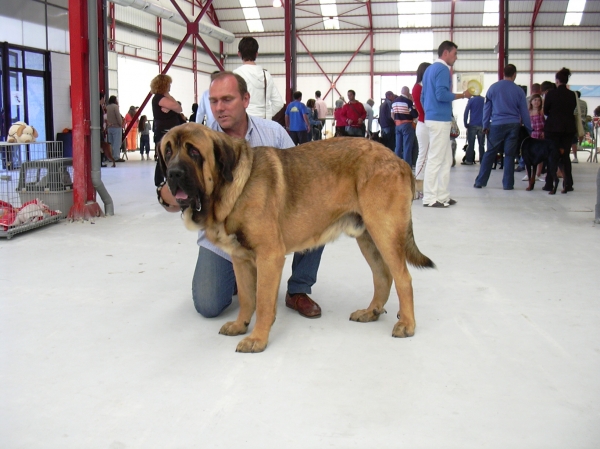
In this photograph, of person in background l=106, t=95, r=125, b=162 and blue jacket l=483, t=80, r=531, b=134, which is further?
person in background l=106, t=95, r=125, b=162

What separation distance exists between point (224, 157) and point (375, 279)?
133 cm

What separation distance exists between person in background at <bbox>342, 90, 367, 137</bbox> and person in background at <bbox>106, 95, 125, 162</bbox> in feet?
20.7

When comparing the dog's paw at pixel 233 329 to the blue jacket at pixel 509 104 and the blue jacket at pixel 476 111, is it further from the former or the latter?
the blue jacket at pixel 476 111

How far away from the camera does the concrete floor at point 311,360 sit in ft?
7.64

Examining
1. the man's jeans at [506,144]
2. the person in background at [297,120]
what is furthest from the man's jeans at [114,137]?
the man's jeans at [506,144]

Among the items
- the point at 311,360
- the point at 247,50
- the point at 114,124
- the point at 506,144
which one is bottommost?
the point at 311,360

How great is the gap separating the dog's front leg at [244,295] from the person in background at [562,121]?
7.58 m

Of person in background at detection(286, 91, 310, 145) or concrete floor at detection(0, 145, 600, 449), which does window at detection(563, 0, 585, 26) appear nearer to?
person in background at detection(286, 91, 310, 145)

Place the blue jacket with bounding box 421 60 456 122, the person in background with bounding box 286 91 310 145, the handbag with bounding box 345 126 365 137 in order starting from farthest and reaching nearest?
the handbag with bounding box 345 126 365 137 < the person in background with bounding box 286 91 310 145 < the blue jacket with bounding box 421 60 456 122

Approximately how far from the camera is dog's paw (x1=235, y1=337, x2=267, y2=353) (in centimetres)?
315


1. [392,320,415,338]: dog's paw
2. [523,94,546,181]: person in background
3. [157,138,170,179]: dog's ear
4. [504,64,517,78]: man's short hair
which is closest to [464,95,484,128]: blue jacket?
[523,94,546,181]: person in background

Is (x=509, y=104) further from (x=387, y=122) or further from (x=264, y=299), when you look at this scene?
(x=264, y=299)

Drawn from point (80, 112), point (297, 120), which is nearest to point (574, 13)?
point (297, 120)

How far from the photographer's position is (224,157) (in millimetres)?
2943
